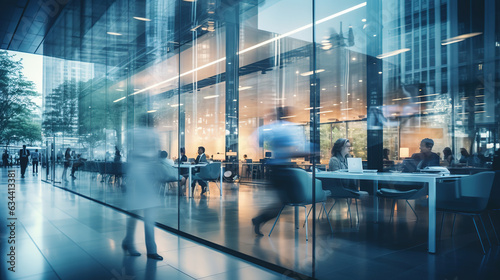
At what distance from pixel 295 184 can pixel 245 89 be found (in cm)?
591

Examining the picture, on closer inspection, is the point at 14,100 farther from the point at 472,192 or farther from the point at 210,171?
the point at 472,192

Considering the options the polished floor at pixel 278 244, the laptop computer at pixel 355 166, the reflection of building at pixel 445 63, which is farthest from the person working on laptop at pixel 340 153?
the reflection of building at pixel 445 63

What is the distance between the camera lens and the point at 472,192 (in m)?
3.70

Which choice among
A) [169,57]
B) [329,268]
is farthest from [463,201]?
[169,57]

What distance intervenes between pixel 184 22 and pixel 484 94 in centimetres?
907

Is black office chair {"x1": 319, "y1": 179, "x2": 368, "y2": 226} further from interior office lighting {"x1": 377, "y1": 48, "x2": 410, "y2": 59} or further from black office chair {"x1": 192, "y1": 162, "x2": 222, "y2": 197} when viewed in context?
interior office lighting {"x1": 377, "y1": 48, "x2": 410, "y2": 59}

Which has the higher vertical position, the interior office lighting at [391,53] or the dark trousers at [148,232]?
the interior office lighting at [391,53]

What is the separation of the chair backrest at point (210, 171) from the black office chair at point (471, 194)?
18.8ft

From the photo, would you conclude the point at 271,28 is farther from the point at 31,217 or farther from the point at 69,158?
the point at 69,158

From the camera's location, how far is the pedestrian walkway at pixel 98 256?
2915mm

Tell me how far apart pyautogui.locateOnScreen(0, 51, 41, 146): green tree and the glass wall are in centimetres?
164

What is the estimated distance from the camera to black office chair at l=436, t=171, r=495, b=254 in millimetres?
3666

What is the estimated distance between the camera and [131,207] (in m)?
3.70

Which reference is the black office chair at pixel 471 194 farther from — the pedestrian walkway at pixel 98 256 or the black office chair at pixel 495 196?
the pedestrian walkway at pixel 98 256
